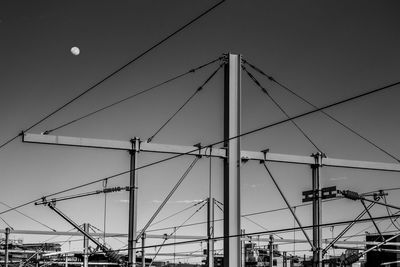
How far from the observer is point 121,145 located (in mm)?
16438

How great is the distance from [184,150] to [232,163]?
3735mm

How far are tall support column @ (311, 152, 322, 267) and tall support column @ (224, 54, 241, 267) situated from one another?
511 cm

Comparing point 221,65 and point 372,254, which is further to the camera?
point 372,254

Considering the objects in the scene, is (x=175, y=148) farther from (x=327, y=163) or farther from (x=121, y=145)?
(x=327, y=163)

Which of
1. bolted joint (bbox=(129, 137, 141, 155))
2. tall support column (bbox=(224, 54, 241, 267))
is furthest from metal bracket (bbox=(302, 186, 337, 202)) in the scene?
tall support column (bbox=(224, 54, 241, 267))

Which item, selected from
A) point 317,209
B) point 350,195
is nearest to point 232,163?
point 350,195

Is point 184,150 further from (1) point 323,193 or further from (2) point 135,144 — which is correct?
(1) point 323,193

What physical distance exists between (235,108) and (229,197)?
168 centimetres

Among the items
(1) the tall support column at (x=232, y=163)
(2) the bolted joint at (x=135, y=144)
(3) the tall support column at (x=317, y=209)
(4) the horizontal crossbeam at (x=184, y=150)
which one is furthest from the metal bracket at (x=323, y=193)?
(1) the tall support column at (x=232, y=163)

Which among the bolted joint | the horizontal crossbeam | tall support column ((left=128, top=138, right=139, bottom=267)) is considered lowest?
tall support column ((left=128, top=138, right=139, bottom=267))

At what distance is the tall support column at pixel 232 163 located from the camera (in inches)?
455

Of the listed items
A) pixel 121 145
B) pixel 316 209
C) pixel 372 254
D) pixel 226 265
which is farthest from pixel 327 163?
pixel 372 254

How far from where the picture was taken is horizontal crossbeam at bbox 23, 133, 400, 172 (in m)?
14.3

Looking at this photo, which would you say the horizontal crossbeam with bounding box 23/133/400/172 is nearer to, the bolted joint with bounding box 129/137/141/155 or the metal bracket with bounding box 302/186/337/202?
the bolted joint with bounding box 129/137/141/155
